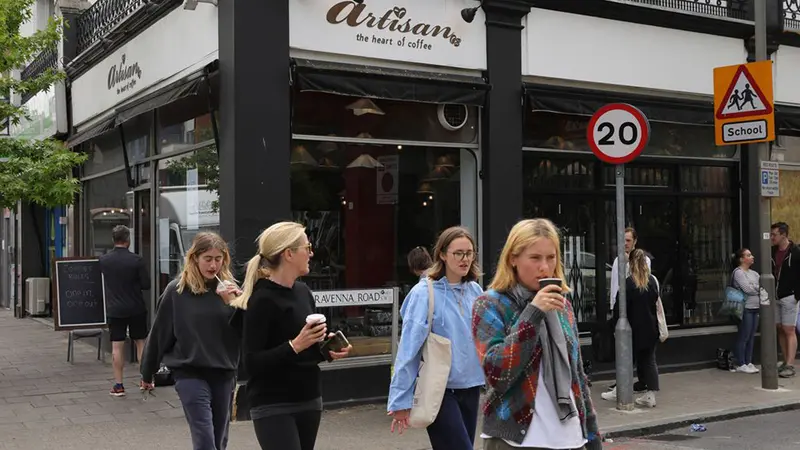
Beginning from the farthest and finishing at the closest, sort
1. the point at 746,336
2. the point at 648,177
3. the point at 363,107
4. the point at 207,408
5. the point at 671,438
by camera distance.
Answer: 1. the point at 648,177
2. the point at 746,336
3. the point at 363,107
4. the point at 671,438
5. the point at 207,408

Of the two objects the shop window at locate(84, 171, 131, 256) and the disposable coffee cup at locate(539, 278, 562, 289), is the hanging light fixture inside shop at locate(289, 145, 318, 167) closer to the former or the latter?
the shop window at locate(84, 171, 131, 256)

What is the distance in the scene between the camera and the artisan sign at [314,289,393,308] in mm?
9539

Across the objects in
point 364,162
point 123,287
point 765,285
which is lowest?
point 765,285

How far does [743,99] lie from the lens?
423 inches

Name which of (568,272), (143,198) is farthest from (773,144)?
(143,198)

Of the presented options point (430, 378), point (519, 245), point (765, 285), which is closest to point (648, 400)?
point (765, 285)

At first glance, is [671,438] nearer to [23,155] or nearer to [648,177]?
[648,177]

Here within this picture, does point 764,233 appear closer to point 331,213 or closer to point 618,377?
point 618,377

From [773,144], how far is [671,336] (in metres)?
3.97

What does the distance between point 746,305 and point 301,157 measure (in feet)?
21.7

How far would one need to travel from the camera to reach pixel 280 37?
29.8 ft

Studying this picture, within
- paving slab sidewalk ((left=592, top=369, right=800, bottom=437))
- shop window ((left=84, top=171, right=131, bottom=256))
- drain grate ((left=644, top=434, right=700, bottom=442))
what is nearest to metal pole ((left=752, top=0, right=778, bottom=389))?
paving slab sidewalk ((left=592, top=369, right=800, bottom=437))

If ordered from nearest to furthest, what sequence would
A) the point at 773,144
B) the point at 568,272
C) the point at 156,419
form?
the point at 156,419
the point at 568,272
the point at 773,144

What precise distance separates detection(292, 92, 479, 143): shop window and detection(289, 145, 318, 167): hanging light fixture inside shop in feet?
0.64
